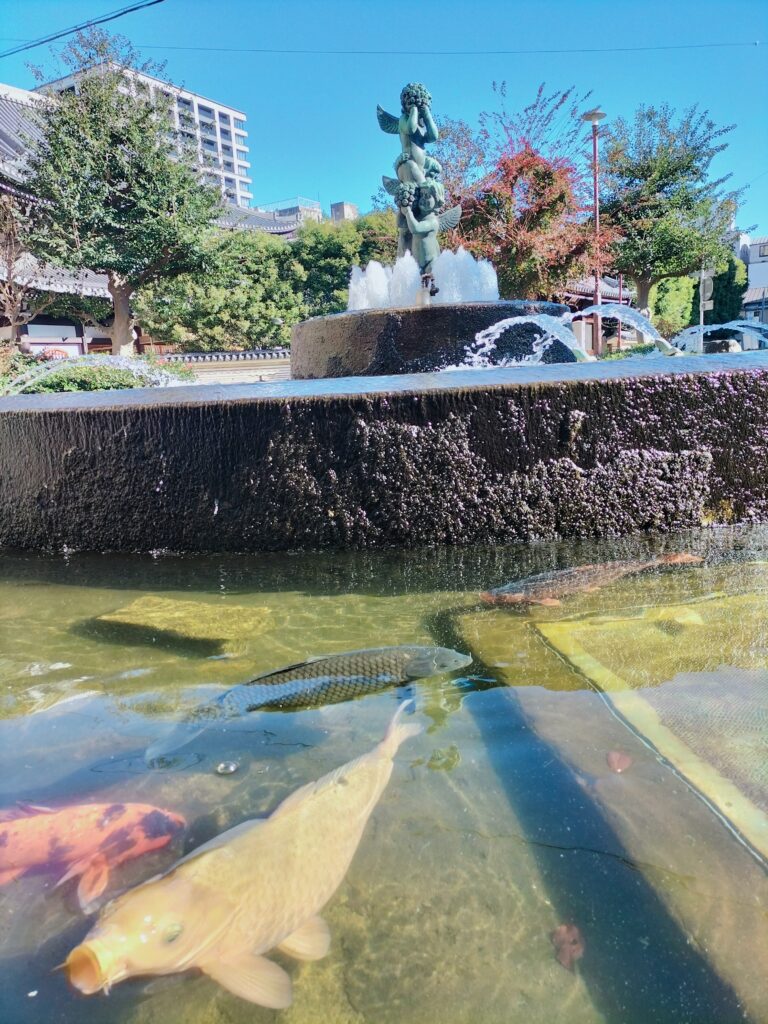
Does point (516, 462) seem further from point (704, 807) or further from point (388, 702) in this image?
point (704, 807)

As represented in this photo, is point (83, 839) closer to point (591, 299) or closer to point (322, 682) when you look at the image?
point (322, 682)

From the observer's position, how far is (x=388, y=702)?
169cm

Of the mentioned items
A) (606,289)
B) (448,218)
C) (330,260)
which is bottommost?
(448,218)

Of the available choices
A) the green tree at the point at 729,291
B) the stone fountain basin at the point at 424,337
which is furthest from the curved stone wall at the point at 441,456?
the green tree at the point at 729,291

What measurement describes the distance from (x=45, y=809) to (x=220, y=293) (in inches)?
875

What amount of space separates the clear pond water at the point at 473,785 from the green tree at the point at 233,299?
16.7 meters

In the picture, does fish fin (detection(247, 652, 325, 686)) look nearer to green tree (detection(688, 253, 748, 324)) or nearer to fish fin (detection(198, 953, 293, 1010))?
fish fin (detection(198, 953, 293, 1010))

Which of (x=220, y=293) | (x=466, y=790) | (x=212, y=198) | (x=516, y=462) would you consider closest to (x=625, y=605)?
(x=516, y=462)

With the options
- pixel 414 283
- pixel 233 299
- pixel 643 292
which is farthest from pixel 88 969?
pixel 643 292

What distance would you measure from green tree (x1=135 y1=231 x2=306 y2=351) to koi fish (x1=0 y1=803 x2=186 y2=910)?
17528mm

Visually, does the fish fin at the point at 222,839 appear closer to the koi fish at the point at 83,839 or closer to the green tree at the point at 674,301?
the koi fish at the point at 83,839

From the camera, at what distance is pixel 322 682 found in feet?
5.69

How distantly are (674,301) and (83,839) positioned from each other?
124 ft

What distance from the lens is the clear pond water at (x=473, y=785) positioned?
0.91m
